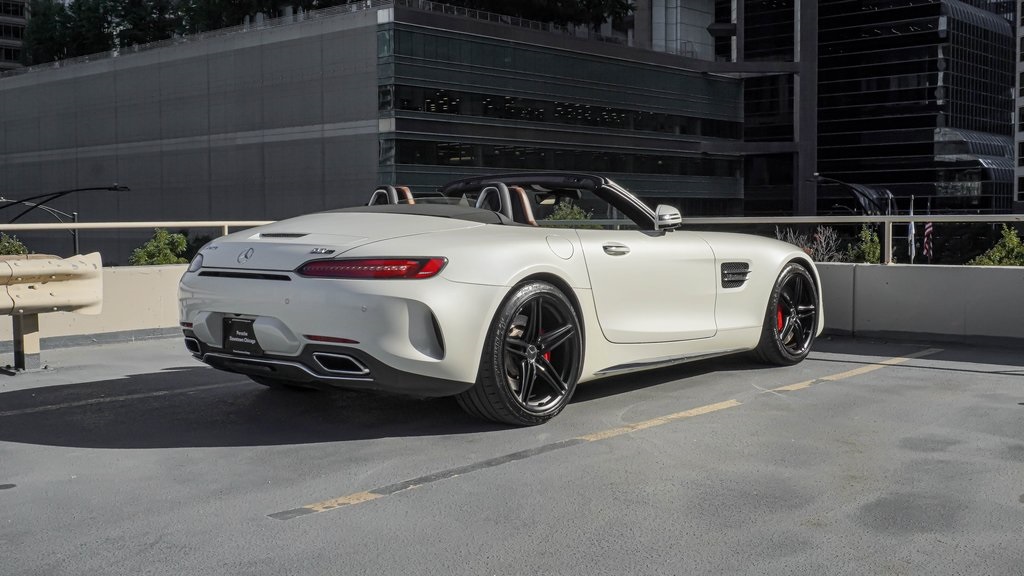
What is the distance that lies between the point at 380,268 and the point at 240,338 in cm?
88

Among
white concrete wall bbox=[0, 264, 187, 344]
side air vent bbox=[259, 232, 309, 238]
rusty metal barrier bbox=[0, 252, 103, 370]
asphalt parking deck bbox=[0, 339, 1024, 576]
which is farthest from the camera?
white concrete wall bbox=[0, 264, 187, 344]

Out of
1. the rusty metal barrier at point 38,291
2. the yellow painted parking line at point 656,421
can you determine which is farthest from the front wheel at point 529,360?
the rusty metal barrier at point 38,291

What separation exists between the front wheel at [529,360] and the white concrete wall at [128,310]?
17.3 feet

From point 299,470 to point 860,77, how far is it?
112 metres

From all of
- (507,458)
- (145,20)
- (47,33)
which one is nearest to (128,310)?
(507,458)

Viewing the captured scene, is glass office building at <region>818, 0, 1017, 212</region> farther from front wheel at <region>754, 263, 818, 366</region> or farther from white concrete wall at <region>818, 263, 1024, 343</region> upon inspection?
front wheel at <region>754, 263, 818, 366</region>

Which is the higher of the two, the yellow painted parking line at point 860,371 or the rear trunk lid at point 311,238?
the rear trunk lid at point 311,238

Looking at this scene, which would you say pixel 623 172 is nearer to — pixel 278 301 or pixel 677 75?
pixel 677 75

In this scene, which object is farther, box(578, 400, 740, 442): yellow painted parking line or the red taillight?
box(578, 400, 740, 442): yellow painted parking line

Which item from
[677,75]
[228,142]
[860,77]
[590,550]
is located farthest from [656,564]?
[860,77]

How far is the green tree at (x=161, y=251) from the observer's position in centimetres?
1221

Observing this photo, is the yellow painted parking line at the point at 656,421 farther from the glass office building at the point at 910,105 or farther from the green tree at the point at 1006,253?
the glass office building at the point at 910,105

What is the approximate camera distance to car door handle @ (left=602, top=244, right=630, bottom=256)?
6.25 m

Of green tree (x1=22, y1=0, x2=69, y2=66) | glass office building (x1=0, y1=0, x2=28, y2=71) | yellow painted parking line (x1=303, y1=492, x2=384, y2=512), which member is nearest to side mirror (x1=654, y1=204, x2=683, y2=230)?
yellow painted parking line (x1=303, y1=492, x2=384, y2=512)
